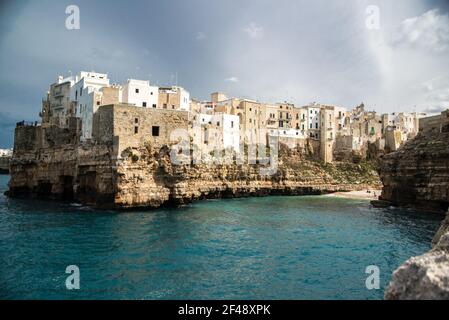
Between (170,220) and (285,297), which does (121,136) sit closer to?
(170,220)

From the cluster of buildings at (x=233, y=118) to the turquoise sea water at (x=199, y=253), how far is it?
44.3ft

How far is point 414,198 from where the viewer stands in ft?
129

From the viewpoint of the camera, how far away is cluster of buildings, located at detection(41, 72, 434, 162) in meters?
39.7

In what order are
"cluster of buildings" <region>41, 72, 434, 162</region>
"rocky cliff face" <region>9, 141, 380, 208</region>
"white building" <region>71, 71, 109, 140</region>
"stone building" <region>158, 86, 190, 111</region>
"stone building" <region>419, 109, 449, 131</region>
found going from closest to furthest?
"rocky cliff face" <region>9, 141, 380, 208</region>
"stone building" <region>419, 109, 449, 131</region>
"white building" <region>71, 71, 109, 140</region>
"cluster of buildings" <region>41, 72, 434, 162</region>
"stone building" <region>158, 86, 190, 111</region>

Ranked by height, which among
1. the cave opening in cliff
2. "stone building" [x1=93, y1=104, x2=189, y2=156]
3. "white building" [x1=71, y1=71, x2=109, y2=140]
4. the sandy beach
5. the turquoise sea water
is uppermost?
"white building" [x1=71, y1=71, x2=109, y2=140]

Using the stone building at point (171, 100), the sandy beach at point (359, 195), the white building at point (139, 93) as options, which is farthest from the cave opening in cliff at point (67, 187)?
the sandy beach at point (359, 195)

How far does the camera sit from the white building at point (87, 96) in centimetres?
3825

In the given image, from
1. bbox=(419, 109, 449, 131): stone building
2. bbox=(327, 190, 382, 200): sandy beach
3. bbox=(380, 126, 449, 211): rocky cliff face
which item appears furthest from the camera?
bbox=(327, 190, 382, 200): sandy beach

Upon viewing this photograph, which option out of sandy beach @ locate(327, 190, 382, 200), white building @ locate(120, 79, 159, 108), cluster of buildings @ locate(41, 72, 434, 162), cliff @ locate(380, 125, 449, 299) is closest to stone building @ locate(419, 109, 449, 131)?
cliff @ locate(380, 125, 449, 299)

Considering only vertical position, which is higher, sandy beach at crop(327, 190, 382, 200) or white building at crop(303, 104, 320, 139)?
white building at crop(303, 104, 320, 139)

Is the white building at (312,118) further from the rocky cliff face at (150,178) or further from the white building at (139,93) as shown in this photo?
the white building at (139,93)

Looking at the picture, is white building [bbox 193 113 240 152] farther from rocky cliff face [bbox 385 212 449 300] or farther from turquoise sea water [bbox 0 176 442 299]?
rocky cliff face [bbox 385 212 449 300]

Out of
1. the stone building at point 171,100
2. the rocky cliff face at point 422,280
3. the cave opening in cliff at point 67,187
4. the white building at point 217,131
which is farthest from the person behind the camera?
the white building at point 217,131
